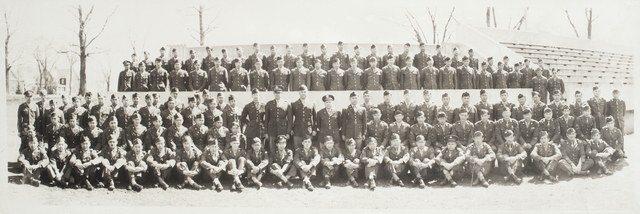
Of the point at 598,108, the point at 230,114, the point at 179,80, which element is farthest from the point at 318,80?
the point at 598,108

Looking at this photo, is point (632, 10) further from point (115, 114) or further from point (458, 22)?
point (115, 114)

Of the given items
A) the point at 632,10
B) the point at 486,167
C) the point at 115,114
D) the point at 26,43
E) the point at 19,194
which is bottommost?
the point at 19,194

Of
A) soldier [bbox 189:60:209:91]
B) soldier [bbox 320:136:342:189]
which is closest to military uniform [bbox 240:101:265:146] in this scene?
soldier [bbox 320:136:342:189]

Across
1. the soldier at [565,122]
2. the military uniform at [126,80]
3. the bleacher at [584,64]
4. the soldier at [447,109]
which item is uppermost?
the bleacher at [584,64]

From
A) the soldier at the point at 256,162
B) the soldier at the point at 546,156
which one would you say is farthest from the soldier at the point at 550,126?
the soldier at the point at 256,162

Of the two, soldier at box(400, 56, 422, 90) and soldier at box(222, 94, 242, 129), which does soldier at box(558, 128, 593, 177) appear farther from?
soldier at box(222, 94, 242, 129)

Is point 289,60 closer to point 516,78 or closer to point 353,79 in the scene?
point 353,79

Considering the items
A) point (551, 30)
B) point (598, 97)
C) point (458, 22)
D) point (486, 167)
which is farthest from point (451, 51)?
point (486, 167)

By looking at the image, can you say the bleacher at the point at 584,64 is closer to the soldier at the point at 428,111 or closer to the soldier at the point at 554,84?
the soldier at the point at 554,84
